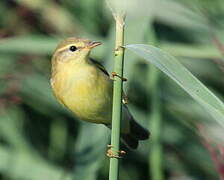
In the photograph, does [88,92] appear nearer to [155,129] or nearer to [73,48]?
[73,48]

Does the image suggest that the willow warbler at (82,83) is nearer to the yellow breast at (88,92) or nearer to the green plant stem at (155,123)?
the yellow breast at (88,92)

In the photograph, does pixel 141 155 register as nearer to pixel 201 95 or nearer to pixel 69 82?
pixel 69 82

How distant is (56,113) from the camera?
12.8ft

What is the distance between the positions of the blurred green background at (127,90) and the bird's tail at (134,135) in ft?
0.50

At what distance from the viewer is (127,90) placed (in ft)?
10.9

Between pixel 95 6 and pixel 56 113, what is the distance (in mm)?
729

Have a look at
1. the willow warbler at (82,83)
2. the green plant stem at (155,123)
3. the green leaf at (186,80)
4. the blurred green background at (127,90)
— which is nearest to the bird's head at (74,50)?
the willow warbler at (82,83)

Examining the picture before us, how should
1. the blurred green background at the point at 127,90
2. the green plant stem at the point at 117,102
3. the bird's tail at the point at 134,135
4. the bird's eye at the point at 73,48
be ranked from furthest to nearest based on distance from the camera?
the blurred green background at the point at 127,90 < the bird's tail at the point at 134,135 < the bird's eye at the point at 73,48 < the green plant stem at the point at 117,102

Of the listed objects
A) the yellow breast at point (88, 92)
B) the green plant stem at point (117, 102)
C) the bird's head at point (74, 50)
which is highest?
the bird's head at point (74, 50)

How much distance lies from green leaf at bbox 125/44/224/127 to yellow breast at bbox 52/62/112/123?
2.65 feet

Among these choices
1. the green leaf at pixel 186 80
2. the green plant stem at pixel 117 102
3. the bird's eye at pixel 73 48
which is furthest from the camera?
the bird's eye at pixel 73 48

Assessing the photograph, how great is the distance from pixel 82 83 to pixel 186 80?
0.96m

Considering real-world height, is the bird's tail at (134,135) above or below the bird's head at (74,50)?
below

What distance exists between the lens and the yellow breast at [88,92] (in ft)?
8.32
